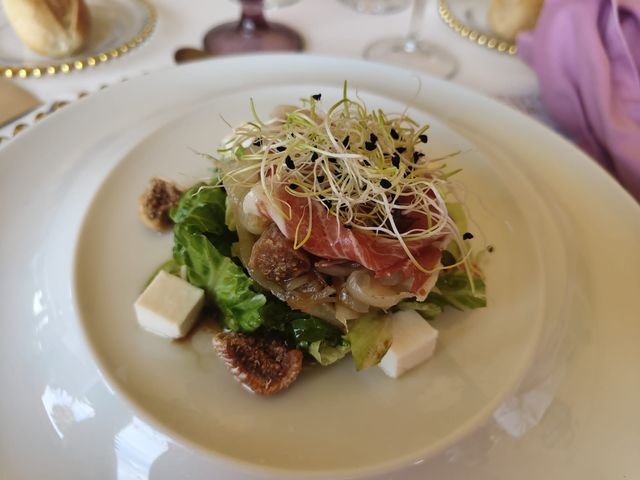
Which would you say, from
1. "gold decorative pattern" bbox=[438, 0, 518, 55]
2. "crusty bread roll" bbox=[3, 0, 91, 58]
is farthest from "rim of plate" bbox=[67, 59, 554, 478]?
"gold decorative pattern" bbox=[438, 0, 518, 55]

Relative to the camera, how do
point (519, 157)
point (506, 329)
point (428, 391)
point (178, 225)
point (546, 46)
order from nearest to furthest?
point (428, 391) < point (506, 329) < point (178, 225) < point (519, 157) < point (546, 46)

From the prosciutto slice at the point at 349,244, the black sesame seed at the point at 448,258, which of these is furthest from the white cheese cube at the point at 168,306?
the black sesame seed at the point at 448,258

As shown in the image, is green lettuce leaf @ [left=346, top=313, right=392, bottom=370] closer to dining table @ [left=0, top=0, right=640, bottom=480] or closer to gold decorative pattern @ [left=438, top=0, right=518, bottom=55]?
dining table @ [left=0, top=0, right=640, bottom=480]

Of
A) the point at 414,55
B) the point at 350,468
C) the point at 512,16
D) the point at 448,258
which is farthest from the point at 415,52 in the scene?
the point at 350,468

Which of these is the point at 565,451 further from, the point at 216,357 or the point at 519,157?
the point at 519,157

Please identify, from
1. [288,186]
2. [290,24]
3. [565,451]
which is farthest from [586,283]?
[290,24]

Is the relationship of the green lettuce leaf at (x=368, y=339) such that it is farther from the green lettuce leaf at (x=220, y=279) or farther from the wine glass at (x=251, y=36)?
the wine glass at (x=251, y=36)
